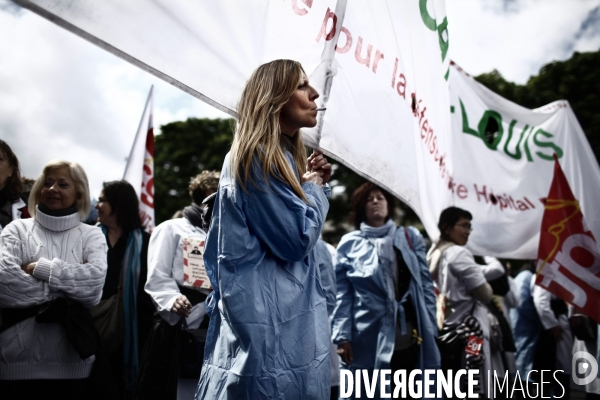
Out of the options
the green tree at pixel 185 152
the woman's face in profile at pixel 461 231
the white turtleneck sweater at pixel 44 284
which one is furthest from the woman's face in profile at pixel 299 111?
the green tree at pixel 185 152

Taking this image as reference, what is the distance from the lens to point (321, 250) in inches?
154

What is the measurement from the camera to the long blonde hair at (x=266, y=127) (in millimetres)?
1869

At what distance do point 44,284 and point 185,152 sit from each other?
129 feet

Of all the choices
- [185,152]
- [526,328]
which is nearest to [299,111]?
[526,328]

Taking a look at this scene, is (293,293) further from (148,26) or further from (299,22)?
(299,22)

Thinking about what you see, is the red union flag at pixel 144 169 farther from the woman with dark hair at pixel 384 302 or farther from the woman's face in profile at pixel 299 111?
the woman's face in profile at pixel 299 111

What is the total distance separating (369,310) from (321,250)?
618mm

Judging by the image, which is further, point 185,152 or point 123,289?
point 185,152

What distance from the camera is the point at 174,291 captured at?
3236 mm

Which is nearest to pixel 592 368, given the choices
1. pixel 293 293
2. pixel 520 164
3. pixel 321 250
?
pixel 520 164

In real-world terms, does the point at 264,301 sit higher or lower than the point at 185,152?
lower

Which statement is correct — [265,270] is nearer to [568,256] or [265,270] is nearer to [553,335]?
[568,256]

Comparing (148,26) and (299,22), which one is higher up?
(299,22)

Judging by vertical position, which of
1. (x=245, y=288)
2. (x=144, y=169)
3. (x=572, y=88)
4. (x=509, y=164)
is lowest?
(x=245, y=288)
